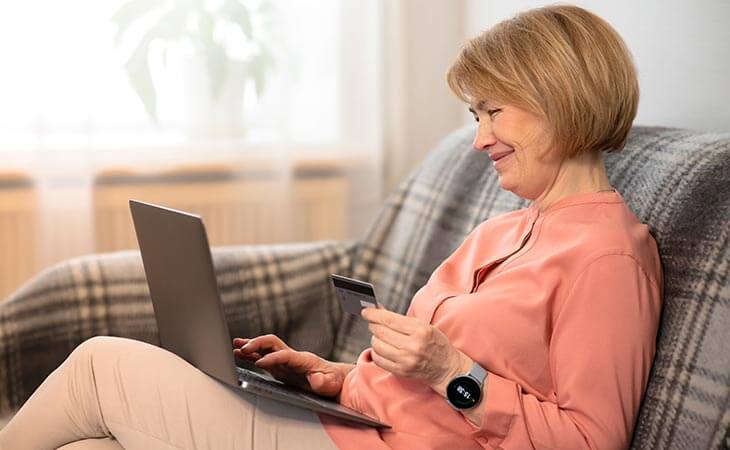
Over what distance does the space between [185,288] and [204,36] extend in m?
1.20

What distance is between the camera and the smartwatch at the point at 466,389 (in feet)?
4.13

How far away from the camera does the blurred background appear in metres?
2.37

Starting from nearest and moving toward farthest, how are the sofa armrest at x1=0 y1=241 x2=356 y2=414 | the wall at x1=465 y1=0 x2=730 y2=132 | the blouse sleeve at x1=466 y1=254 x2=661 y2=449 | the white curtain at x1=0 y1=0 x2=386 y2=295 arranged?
the blouse sleeve at x1=466 y1=254 x2=661 y2=449 → the wall at x1=465 y1=0 x2=730 y2=132 → the sofa armrest at x1=0 y1=241 x2=356 y2=414 → the white curtain at x1=0 y1=0 x2=386 y2=295

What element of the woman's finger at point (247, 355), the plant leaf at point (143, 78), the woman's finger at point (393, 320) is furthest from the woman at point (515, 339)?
the plant leaf at point (143, 78)

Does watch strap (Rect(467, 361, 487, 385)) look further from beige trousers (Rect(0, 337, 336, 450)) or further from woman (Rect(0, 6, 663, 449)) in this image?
beige trousers (Rect(0, 337, 336, 450))

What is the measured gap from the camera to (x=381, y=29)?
260 centimetres

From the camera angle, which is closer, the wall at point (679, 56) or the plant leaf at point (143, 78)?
the wall at point (679, 56)

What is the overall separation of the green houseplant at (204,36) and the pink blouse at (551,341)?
3.93 feet

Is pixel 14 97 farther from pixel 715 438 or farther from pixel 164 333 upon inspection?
pixel 715 438

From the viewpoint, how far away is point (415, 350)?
4.09ft

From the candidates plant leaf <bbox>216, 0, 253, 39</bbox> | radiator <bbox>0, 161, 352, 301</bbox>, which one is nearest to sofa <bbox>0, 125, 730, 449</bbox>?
radiator <bbox>0, 161, 352, 301</bbox>

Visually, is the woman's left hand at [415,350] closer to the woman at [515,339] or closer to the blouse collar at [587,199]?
the woman at [515,339]

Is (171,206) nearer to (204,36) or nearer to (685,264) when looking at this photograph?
(204,36)

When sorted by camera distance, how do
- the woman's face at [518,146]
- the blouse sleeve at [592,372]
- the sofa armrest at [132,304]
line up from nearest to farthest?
the blouse sleeve at [592,372] < the woman's face at [518,146] < the sofa armrest at [132,304]
